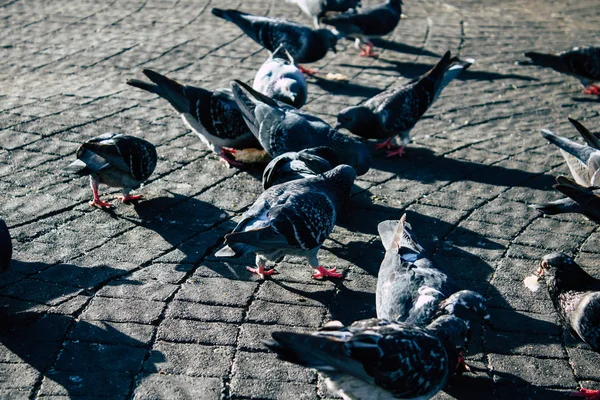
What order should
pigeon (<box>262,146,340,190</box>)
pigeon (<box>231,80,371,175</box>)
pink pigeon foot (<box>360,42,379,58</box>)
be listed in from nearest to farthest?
pigeon (<box>262,146,340,190</box>)
pigeon (<box>231,80,371,175</box>)
pink pigeon foot (<box>360,42,379,58</box>)

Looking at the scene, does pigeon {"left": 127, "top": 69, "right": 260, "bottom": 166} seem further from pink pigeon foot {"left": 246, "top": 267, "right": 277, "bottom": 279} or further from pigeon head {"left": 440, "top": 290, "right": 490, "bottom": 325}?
pigeon head {"left": 440, "top": 290, "right": 490, "bottom": 325}

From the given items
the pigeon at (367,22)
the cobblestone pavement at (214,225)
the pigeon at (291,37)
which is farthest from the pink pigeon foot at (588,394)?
the pigeon at (367,22)

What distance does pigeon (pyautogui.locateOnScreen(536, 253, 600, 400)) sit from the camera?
13.6 feet

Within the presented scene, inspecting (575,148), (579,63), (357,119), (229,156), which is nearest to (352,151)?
(357,119)

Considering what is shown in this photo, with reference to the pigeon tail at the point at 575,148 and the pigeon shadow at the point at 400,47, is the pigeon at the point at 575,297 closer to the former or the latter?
the pigeon tail at the point at 575,148

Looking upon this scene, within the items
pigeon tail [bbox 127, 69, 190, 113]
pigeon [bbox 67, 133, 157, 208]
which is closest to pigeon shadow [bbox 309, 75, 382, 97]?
pigeon tail [bbox 127, 69, 190, 113]

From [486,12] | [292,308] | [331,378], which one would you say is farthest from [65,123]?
[486,12]

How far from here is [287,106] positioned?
687 cm

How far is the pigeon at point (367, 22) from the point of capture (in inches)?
386

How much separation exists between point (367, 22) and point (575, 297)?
6.19 meters

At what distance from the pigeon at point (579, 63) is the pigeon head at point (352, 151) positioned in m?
3.67

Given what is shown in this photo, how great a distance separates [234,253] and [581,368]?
2.22 meters

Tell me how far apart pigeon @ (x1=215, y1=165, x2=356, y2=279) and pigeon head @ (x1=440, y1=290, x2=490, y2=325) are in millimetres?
1124

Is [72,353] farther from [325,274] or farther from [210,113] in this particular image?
[210,113]
